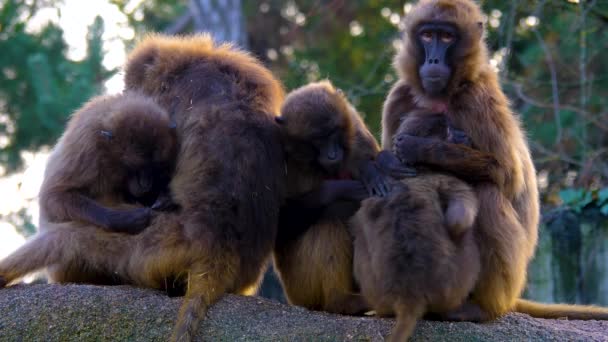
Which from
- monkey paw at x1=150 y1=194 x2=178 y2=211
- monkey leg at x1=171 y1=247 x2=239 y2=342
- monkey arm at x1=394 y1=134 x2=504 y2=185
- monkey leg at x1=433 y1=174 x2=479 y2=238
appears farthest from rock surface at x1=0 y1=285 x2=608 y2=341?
monkey arm at x1=394 y1=134 x2=504 y2=185

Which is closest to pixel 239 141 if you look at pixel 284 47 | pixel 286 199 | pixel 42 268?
pixel 286 199

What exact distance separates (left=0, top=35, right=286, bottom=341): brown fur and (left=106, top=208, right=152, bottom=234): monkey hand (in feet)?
0.13

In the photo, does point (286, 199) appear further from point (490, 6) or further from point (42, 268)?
point (490, 6)

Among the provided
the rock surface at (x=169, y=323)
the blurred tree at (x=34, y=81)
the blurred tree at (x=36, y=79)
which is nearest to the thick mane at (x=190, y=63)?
the rock surface at (x=169, y=323)

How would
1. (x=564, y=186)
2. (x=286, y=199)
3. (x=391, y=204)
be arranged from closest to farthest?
(x=391, y=204) < (x=286, y=199) < (x=564, y=186)

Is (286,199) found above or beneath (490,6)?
beneath

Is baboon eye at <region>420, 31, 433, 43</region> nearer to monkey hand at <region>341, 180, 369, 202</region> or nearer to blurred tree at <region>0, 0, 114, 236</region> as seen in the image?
monkey hand at <region>341, 180, 369, 202</region>

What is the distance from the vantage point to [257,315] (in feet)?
16.6

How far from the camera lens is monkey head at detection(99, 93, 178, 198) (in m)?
5.37

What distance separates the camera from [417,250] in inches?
182

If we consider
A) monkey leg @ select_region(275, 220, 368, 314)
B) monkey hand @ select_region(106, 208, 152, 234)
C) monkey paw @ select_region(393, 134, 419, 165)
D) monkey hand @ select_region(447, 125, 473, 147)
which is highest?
monkey hand @ select_region(447, 125, 473, 147)

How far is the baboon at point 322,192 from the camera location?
5246 mm

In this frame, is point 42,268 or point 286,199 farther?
point 286,199

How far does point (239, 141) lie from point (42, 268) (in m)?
1.39
